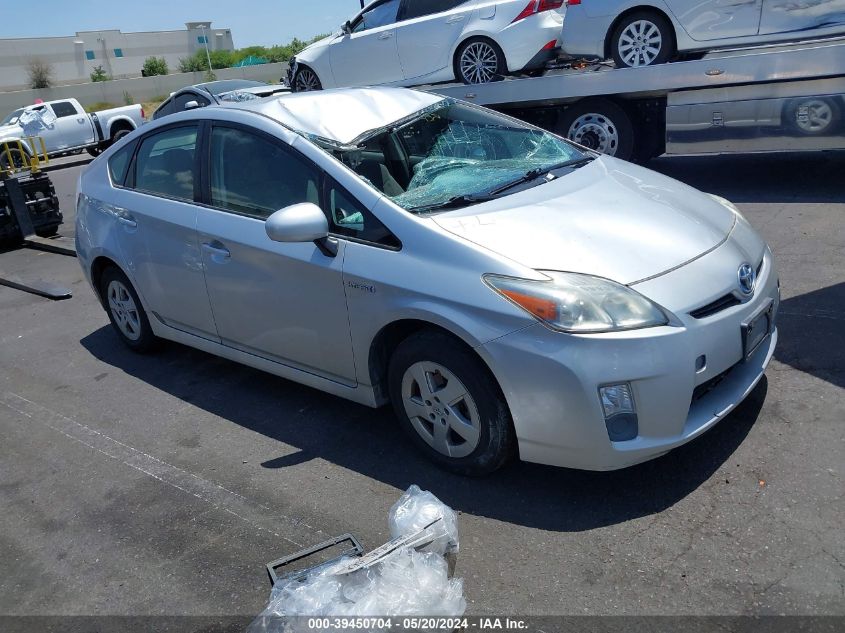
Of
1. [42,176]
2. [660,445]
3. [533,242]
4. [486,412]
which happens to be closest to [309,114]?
[533,242]

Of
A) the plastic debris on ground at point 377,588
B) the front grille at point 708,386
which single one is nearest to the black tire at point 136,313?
the plastic debris on ground at point 377,588

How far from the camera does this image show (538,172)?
166 inches

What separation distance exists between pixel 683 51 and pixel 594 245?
6013 mm

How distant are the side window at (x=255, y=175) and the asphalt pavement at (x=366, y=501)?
3.90 ft

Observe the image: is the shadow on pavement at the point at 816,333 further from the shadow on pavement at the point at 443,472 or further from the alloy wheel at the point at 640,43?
the alloy wheel at the point at 640,43

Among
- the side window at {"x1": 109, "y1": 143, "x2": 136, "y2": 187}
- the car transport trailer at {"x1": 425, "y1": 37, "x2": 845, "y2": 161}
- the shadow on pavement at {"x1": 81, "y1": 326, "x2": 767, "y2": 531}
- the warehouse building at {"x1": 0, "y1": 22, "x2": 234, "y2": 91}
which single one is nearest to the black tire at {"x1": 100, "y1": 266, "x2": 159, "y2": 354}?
the shadow on pavement at {"x1": 81, "y1": 326, "x2": 767, "y2": 531}

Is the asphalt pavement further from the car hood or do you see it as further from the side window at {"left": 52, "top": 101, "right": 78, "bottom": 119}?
the side window at {"left": 52, "top": 101, "right": 78, "bottom": 119}

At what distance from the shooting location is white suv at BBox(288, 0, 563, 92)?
378 inches

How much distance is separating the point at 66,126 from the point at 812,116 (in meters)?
21.1

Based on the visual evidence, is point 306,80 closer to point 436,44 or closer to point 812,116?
point 436,44

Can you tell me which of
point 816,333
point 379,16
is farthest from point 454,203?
point 379,16

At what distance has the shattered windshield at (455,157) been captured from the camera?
3965 mm

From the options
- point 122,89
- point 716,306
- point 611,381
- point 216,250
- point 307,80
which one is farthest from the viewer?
point 122,89

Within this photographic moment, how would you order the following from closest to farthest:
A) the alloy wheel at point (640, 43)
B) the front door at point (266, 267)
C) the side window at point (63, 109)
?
1. the front door at point (266, 267)
2. the alloy wheel at point (640, 43)
3. the side window at point (63, 109)
